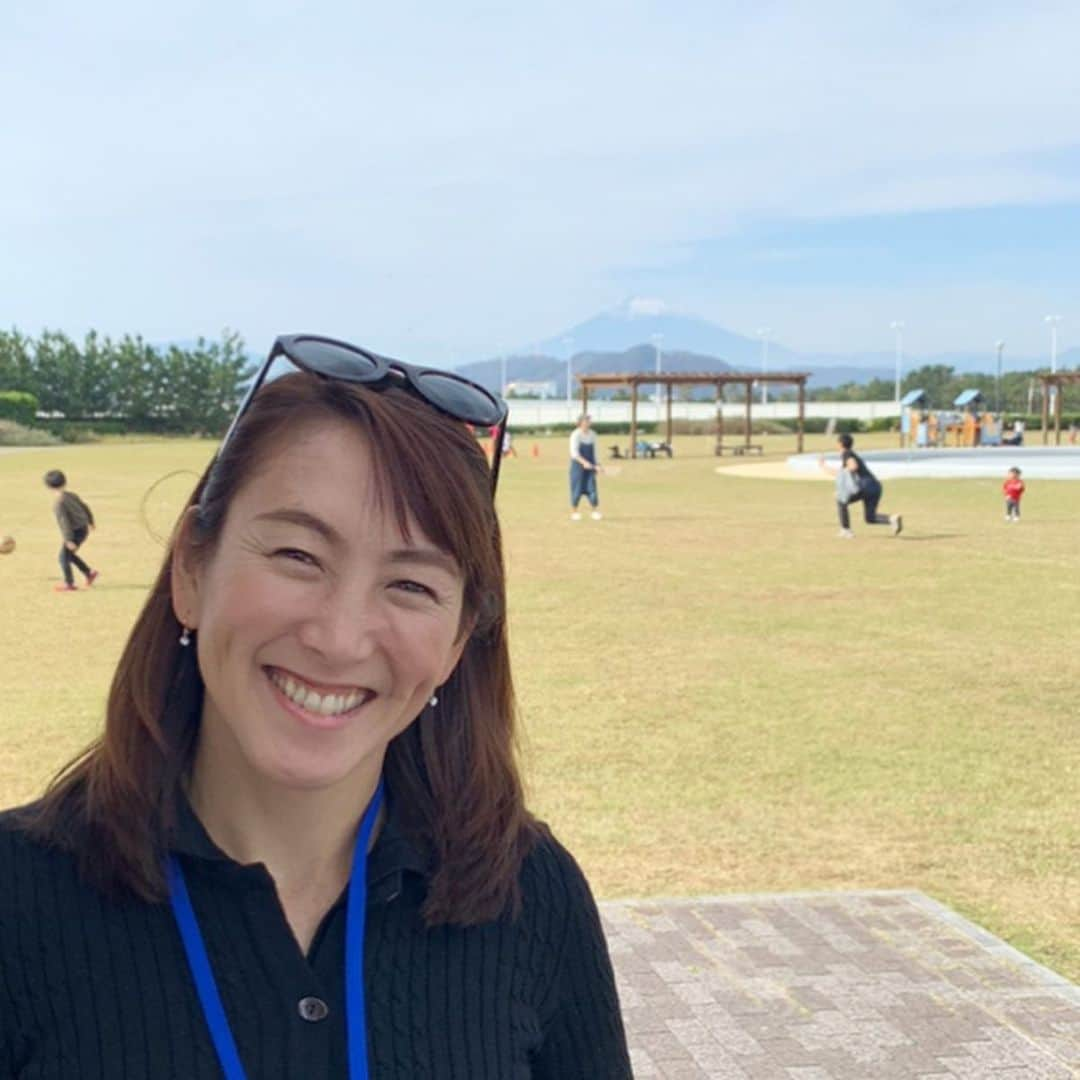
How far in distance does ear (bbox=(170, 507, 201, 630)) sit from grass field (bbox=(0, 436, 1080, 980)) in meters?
0.82

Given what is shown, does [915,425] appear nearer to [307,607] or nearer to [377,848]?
[377,848]

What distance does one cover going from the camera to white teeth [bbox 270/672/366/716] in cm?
166

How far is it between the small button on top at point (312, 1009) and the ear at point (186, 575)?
18.2 inches

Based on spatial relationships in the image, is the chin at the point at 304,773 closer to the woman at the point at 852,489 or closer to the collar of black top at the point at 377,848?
the collar of black top at the point at 377,848

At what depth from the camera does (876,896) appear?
18.0ft

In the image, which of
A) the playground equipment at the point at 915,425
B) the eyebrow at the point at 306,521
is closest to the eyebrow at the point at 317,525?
the eyebrow at the point at 306,521

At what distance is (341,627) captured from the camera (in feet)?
5.40

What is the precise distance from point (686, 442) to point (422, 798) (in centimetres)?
5881

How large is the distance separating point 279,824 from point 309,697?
177 millimetres

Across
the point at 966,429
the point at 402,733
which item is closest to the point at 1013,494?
the point at 402,733

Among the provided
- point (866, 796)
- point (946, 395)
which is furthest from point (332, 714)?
point (946, 395)

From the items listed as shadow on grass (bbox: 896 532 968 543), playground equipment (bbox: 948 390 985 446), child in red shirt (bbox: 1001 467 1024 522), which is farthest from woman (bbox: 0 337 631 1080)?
playground equipment (bbox: 948 390 985 446)

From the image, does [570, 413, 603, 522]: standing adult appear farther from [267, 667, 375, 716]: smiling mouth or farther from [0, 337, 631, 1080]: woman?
[267, 667, 375, 716]: smiling mouth

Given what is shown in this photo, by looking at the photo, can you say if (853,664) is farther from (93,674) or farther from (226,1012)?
(226,1012)
